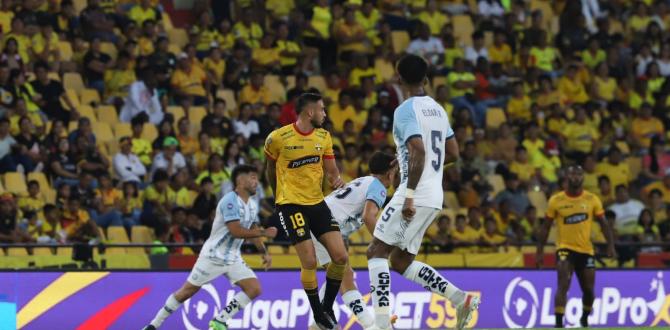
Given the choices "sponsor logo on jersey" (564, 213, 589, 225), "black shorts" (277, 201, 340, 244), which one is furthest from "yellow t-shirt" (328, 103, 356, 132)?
"black shorts" (277, 201, 340, 244)

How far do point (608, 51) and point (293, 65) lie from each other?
7389 millimetres

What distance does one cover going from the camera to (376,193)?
1681 cm

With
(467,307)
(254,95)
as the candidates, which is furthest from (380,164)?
(254,95)

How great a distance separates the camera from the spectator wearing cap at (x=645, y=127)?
98.5ft

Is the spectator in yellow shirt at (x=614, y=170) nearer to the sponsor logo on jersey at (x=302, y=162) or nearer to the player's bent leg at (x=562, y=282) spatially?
the player's bent leg at (x=562, y=282)

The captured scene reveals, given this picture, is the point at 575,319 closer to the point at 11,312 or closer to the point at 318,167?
the point at 318,167

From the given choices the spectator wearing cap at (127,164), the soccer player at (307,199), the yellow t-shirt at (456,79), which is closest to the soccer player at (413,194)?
the soccer player at (307,199)

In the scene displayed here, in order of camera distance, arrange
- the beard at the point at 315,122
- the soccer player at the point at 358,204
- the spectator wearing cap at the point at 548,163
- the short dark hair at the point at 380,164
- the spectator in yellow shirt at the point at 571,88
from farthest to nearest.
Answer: the spectator in yellow shirt at the point at 571,88 < the spectator wearing cap at the point at 548,163 < the short dark hair at the point at 380,164 < the soccer player at the point at 358,204 < the beard at the point at 315,122

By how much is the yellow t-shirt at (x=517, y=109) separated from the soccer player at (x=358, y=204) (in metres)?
12.3

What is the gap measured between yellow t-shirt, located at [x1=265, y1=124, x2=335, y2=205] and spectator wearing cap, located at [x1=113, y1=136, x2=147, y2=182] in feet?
28.2

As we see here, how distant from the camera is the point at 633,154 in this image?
29.9m

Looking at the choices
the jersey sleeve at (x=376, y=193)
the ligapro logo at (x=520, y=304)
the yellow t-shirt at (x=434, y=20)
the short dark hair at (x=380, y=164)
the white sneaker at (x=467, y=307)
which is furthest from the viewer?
the yellow t-shirt at (x=434, y=20)

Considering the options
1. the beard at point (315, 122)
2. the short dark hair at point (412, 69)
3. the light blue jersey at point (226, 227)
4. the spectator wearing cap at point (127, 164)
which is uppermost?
the spectator wearing cap at point (127, 164)

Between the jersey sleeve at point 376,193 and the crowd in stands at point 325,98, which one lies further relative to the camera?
the crowd in stands at point 325,98
